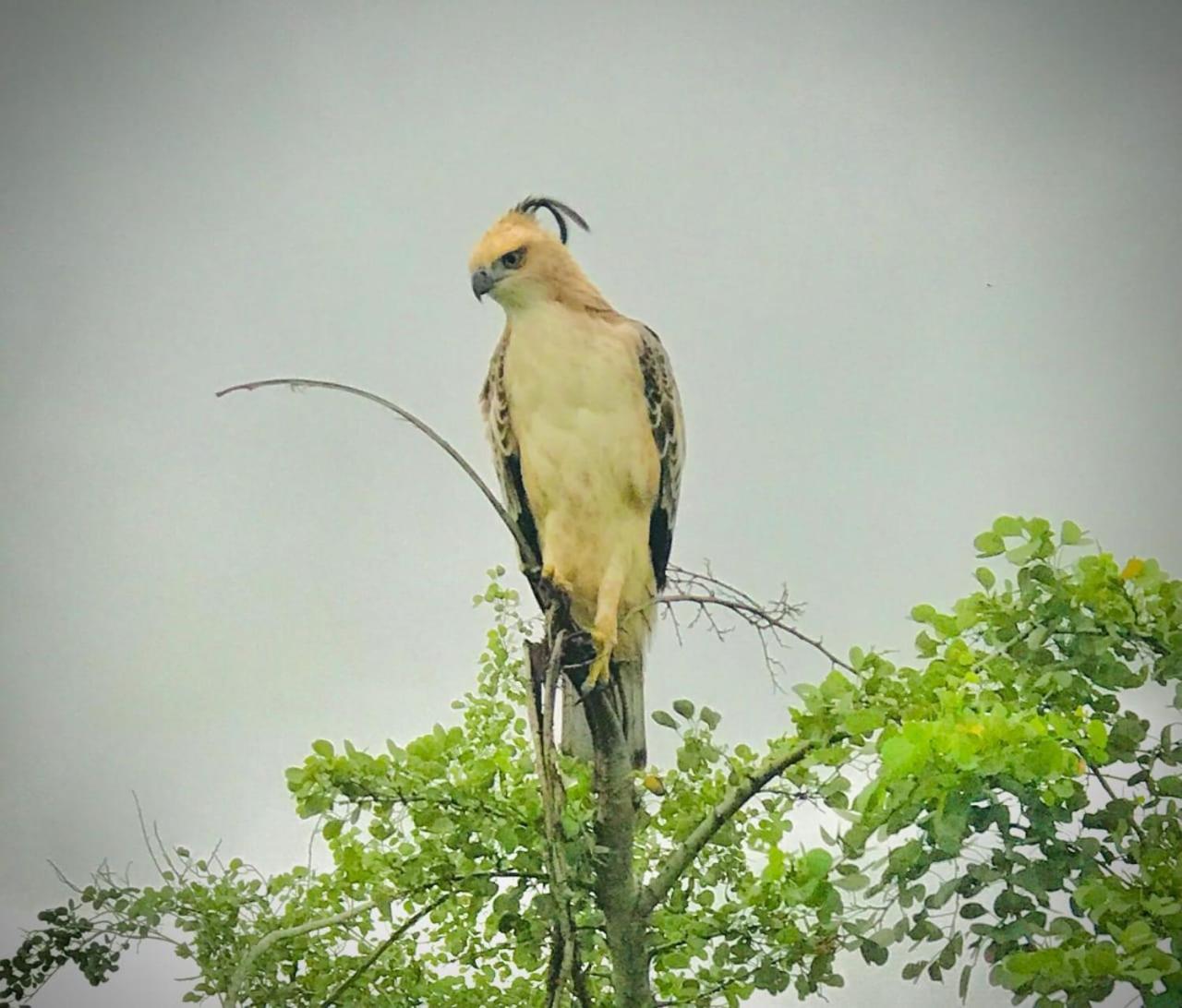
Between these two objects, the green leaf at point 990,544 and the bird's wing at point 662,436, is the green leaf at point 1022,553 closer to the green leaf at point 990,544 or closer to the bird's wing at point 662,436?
the green leaf at point 990,544

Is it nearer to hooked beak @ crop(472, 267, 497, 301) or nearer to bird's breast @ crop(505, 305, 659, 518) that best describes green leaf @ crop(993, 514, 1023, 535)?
bird's breast @ crop(505, 305, 659, 518)

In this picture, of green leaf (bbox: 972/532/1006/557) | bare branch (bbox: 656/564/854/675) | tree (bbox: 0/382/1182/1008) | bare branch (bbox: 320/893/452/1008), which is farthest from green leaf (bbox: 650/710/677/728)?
green leaf (bbox: 972/532/1006/557)

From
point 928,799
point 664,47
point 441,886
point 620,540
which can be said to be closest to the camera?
point 928,799

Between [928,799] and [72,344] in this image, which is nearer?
[928,799]

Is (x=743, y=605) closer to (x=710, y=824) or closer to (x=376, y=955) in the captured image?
(x=710, y=824)

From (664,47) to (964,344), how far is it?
52 cm

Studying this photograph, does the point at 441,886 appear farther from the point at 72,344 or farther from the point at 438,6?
the point at 438,6

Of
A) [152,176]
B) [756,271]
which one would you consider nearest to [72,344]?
[152,176]

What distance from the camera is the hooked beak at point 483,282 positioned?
140 cm

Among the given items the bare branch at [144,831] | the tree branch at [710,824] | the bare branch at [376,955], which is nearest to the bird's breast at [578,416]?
the tree branch at [710,824]

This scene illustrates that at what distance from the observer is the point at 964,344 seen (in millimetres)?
1462

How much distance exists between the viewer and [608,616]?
1375 mm

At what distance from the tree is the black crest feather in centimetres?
45

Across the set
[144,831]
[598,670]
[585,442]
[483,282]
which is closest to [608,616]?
[598,670]
